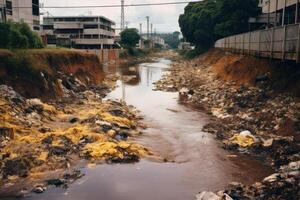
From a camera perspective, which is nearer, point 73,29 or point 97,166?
point 97,166

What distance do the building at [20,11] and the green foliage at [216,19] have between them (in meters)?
27.3

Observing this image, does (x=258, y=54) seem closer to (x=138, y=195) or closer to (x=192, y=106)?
(x=192, y=106)

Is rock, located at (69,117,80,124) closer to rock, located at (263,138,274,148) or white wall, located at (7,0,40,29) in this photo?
rock, located at (263,138,274,148)

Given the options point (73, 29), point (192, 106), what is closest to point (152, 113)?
point (192, 106)

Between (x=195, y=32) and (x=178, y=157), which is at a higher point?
(x=195, y=32)

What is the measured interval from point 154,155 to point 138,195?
451 cm

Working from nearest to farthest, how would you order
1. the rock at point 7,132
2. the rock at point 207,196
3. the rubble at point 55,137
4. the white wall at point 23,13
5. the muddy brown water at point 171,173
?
the rock at point 207,196
the muddy brown water at point 171,173
the rubble at point 55,137
the rock at point 7,132
the white wall at point 23,13

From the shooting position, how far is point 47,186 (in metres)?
13.5

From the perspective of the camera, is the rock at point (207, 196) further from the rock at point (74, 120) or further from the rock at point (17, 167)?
the rock at point (74, 120)

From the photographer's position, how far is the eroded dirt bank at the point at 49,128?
14673mm

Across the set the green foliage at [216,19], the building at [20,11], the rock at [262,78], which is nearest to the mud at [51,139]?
the rock at [262,78]

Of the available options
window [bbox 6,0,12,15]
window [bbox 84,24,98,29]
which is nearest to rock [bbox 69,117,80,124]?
window [bbox 6,0,12,15]

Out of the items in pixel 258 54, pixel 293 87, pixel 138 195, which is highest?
pixel 258 54

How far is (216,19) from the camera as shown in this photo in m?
60.3
